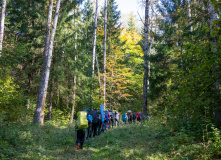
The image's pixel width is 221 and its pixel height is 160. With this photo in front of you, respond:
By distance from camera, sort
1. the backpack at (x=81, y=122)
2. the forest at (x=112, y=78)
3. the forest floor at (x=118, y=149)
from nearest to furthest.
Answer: the forest floor at (x=118, y=149) → the forest at (x=112, y=78) → the backpack at (x=81, y=122)

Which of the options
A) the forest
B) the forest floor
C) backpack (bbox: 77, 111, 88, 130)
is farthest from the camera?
backpack (bbox: 77, 111, 88, 130)

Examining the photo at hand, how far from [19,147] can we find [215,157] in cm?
620

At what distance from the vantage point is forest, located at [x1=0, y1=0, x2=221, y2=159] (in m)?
6.01

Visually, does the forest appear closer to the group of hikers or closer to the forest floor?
the forest floor

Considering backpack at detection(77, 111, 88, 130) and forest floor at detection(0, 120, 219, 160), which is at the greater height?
backpack at detection(77, 111, 88, 130)

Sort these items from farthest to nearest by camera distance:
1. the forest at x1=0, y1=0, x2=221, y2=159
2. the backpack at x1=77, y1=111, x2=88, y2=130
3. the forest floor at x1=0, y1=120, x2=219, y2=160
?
the backpack at x1=77, y1=111, x2=88, y2=130 → the forest at x1=0, y1=0, x2=221, y2=159 → the forest floor at x1=0, y1=120, x2=219, y2=160

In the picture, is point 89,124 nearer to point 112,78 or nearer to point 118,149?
point 118,149

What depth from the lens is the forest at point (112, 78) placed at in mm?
6008

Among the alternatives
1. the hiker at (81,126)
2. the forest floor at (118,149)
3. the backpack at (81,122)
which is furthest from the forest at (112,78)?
the backpack at (81,122)

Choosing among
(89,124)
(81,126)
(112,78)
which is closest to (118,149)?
(81,126)

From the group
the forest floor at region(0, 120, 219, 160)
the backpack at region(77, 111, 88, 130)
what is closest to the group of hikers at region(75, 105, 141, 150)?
the backpack at region(77, 111, 88, 130)

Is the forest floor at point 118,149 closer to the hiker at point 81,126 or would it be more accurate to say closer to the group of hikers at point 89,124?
the hiker at point 81,126

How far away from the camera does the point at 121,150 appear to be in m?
6.61

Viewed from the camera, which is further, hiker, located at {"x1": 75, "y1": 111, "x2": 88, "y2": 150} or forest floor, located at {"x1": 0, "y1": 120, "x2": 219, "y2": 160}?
hiker, located at {"x1": 75, "y1": 111, "x2": 88, "y2": 150}
